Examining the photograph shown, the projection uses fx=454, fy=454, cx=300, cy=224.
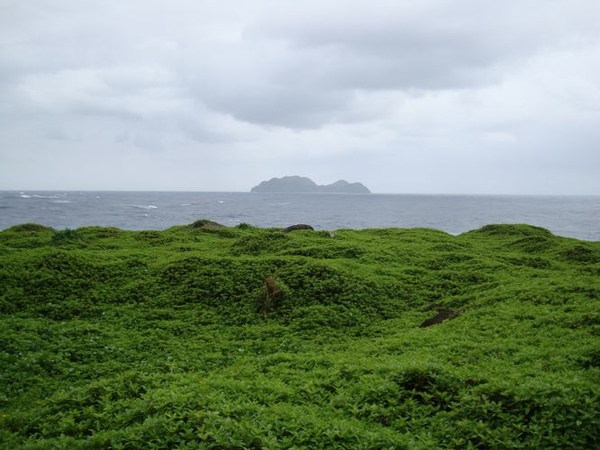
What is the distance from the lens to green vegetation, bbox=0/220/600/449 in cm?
677

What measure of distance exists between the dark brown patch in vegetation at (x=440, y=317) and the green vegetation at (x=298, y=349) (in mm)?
386

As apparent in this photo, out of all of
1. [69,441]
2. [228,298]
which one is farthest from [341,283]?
[69,441]

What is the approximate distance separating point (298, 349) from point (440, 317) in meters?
4.95

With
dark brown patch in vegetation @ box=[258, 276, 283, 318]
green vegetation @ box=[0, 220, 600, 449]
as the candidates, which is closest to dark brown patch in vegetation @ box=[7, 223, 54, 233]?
green vegetation @ box=[0, 220, 600, 449]

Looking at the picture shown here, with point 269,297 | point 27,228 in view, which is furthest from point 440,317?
point 27,228

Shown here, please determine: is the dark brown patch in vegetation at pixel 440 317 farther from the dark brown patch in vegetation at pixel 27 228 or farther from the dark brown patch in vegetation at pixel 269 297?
the dark brown patch in vegetation at pixel 27 228

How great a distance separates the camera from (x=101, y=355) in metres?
11.6

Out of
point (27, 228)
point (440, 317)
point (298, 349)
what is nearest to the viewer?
point (298, 349)

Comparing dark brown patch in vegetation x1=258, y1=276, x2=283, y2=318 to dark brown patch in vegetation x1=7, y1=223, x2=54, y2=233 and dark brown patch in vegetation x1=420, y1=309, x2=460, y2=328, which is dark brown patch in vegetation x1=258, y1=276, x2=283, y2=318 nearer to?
dark brown patch in vegetation x1=420, y1=309, x2=460, y2=328

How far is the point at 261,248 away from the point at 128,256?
668cm

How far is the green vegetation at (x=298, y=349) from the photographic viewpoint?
6.77 meters

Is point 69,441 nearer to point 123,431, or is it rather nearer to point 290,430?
point 123,431

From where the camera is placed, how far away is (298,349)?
1242 cm

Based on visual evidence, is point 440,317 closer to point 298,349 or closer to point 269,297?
point 298,349
